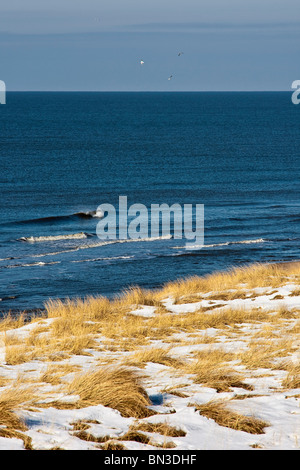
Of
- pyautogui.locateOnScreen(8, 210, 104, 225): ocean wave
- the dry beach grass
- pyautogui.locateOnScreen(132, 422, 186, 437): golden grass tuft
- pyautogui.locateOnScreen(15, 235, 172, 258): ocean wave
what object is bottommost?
pyautogui.locateOnScreen(132, 422, 186, 437): golden grass tuft

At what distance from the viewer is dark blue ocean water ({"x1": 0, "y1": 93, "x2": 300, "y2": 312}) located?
26.1m

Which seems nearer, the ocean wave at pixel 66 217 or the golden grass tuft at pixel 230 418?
the golden grass tuft at pixel 230 418

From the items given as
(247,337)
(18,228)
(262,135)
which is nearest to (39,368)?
(247,337)

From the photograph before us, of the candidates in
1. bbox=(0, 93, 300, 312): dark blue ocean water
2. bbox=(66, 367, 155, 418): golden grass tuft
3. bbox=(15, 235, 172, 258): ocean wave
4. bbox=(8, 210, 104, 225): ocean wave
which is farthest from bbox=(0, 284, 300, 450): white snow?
bbox=(8, 210, 104, 225): ocean wave

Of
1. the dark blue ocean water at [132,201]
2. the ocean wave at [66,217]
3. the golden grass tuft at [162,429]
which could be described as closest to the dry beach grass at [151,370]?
the golden grass tuft at [162,429]

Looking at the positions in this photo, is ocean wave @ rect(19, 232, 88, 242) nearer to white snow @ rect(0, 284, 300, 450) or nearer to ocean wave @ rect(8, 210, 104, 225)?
ocean wave @ rect(8, 210, 104, 225)

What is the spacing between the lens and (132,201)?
1784 inches

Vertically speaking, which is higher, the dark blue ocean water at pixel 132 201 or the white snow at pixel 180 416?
the dark blue ocean water at pixel 132 201

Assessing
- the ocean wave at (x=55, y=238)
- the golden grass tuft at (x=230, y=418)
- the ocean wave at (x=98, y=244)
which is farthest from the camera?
the ocean wave at (x=55, y=238)

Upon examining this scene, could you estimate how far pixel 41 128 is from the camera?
11762cm

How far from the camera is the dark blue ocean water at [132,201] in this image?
85.6 feet

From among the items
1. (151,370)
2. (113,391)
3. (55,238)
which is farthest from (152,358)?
(55,238)

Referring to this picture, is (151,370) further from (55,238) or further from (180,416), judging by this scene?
(55,238)

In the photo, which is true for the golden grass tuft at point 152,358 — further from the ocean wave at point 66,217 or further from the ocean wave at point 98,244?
the ocean wave at point 66,217
